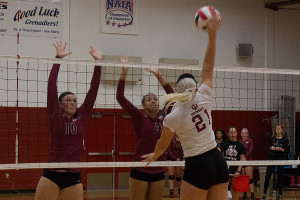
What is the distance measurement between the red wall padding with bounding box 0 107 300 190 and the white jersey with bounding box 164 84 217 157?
31.4 feet

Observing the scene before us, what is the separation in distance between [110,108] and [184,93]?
11.6 metres

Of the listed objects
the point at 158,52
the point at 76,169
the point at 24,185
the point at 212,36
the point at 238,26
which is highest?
the point at 238,26

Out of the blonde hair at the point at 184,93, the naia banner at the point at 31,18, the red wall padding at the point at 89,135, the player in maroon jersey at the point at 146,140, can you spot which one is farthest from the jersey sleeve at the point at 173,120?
the naia banner at the point at 31,18

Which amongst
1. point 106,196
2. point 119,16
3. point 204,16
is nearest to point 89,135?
point 106,196

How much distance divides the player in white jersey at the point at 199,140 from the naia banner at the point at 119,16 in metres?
11.9

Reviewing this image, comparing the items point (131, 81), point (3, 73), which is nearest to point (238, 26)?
point (131, 81)

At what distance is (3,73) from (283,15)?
10.6 m

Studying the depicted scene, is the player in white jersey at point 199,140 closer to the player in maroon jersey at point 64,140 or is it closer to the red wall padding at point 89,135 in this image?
the player in maroon jersey at point 64,140

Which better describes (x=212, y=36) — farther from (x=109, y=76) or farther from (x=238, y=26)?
(x=238, y=26)

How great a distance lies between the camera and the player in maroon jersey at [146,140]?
6496 millimetres

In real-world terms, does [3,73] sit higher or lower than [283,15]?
lower

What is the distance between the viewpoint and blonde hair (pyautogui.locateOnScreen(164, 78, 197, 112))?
4652 millimetres

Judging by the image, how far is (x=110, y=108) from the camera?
16.2 m

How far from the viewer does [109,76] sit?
52.3ft
